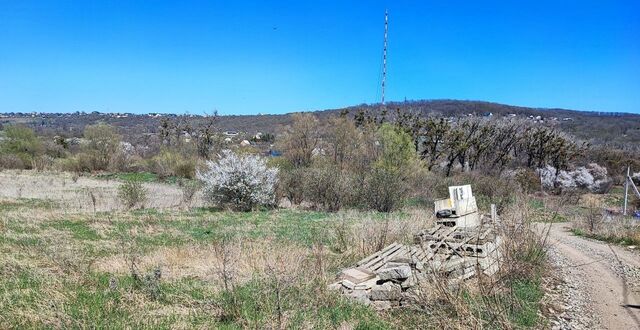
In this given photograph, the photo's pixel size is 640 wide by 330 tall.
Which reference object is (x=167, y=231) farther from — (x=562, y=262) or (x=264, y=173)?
(x=562, y=262)

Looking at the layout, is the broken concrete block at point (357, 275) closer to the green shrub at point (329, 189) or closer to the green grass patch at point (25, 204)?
the green shrub at point (329, 189)

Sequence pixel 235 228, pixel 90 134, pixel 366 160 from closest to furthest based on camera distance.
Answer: pixel 235 228 → pixel 366 160 → pixel 90 134

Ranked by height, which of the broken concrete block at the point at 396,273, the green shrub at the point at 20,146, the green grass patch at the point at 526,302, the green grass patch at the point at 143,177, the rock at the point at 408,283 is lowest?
the green grass patch at the point at 143,177

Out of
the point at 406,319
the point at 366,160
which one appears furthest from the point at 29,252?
the point at 366,160

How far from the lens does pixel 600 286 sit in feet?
34.4

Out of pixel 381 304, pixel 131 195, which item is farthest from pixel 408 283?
pixel 131 195

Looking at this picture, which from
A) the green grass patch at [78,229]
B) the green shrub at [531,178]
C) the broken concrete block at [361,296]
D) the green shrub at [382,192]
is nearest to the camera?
the broken concrete block at [361,296]

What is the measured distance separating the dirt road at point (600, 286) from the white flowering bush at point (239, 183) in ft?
50.4

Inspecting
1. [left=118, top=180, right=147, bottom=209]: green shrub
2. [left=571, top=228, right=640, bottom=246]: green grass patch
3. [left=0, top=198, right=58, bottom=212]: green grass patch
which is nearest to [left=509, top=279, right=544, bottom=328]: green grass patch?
[left=571, top=228, right=640, bottom=246]: green grass patch

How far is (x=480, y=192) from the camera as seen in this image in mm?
31719

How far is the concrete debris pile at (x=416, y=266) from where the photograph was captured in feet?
26.2

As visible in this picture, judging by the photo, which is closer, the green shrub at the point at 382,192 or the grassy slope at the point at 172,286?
the grassy slope at the point at 172,286

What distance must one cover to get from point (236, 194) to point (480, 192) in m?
18.0

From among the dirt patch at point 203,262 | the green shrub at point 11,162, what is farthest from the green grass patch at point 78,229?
the green shrub at point 11,162
